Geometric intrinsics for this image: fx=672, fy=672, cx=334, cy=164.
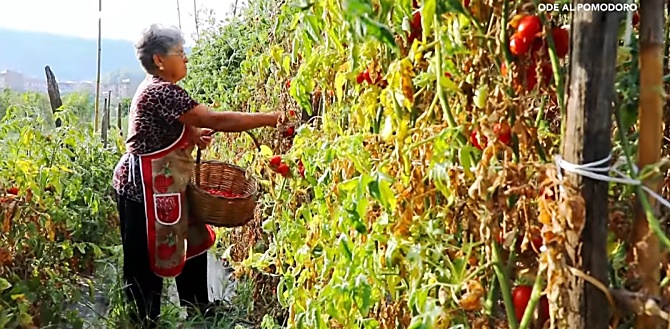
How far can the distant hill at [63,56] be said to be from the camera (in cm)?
394

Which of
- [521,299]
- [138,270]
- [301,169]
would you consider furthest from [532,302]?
[138,270]

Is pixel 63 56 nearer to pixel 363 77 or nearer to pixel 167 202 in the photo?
pixel 167 202

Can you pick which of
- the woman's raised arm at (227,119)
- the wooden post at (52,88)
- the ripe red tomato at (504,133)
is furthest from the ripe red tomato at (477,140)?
the wooden post at (52,88)

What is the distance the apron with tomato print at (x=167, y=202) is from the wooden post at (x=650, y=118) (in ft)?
5.51

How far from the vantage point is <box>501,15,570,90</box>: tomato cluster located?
713mm

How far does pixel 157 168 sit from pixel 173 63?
1.13 ft

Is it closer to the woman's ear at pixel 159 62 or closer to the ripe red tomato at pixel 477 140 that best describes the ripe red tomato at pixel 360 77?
the ripe red tomato at pixel 477 140

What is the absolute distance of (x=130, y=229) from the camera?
7.19 feet

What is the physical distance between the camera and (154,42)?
7.04ft

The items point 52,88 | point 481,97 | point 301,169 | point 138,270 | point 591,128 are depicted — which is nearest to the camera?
point 591,128

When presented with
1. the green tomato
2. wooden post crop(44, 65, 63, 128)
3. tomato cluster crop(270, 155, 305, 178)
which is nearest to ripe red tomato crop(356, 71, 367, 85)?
the green tomato

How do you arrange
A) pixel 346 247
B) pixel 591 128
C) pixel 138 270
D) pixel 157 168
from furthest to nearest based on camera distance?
pixel 138 270, pixel 157 168, pixel 346 247, pixel 591 128

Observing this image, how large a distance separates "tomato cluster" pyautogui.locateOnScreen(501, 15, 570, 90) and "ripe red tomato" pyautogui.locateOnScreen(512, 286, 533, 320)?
0.77ft

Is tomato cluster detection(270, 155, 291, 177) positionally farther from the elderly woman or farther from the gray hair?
the gray hair
